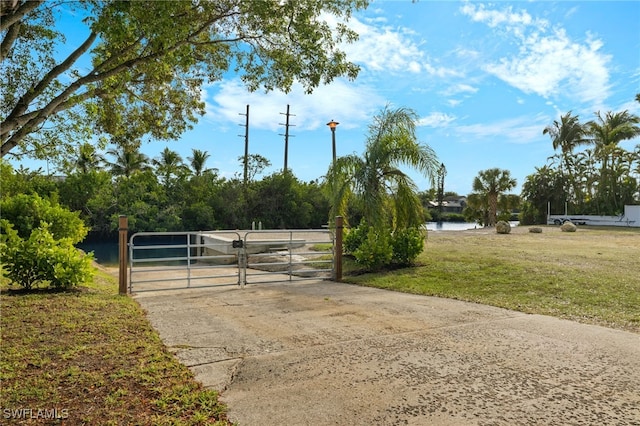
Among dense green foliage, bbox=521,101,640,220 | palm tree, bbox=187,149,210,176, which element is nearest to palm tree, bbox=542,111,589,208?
dense green foliage, bbox=521,101,640,220

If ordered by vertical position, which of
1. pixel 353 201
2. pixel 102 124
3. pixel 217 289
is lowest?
pixel 217 289

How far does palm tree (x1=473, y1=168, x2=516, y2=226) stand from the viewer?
31.7m

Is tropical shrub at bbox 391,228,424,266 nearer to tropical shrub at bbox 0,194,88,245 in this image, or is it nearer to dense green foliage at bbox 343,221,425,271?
→ dense green foliage at bbox 343,221,425,271

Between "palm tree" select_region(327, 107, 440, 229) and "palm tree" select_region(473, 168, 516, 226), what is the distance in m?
24.1

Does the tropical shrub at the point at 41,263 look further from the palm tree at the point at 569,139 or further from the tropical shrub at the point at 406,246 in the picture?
the palm tree at the point at 569,139

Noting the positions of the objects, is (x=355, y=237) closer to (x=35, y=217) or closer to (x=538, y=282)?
(x=538, y=282)

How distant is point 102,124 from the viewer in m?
6.88

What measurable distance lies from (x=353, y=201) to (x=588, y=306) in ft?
17.4

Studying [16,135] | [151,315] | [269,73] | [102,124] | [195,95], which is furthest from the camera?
[195,95]

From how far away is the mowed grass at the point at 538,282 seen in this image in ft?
19.5

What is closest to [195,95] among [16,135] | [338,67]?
[338,67]

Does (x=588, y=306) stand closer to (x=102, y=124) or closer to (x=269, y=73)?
(x=269, y=73)

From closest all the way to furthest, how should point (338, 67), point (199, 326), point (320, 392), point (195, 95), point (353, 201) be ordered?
point (320, 392)
point (199, 326)
point (338, 67)
point (195, 95)
point (353, 201)

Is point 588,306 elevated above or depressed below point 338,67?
below
